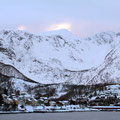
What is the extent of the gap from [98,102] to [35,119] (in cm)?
5394

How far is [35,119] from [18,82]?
104 metres

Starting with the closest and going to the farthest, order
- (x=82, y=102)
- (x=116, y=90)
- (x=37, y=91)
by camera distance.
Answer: (x=82, y=102) → (x=116, y=90) → (x=37, y=91)

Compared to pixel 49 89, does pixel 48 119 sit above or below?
below

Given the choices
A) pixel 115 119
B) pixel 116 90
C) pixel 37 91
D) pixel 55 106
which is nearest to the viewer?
pixel 115 119

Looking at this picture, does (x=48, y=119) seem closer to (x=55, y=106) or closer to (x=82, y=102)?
(x=55, y=106)

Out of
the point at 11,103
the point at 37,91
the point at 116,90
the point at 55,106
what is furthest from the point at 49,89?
the point at 11,103

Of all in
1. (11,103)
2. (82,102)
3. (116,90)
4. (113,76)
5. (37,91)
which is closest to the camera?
(11,103)

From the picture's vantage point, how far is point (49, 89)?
165875 millimetres

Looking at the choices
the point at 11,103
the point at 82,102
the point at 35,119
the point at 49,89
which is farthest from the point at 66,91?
the point at 35,119

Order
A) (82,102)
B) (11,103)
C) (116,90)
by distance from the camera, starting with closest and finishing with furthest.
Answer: (11,103) → (82,102) → (116,90)

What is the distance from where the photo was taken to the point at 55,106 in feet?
367

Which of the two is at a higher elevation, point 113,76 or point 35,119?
point 113,76

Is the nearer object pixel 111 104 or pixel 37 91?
pixel 111 104

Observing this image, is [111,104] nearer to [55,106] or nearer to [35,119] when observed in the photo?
[55,106]
